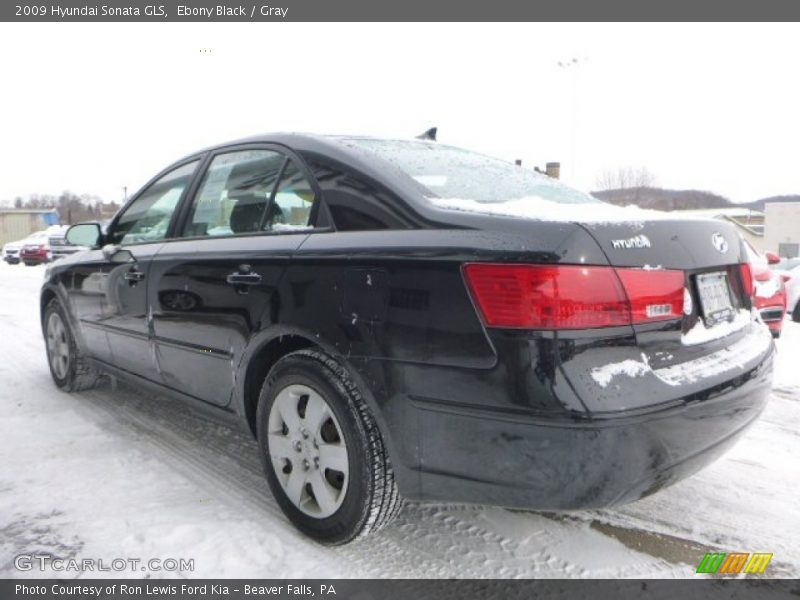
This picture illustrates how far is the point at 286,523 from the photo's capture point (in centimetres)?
246

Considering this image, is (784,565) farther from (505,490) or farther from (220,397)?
(220,397)

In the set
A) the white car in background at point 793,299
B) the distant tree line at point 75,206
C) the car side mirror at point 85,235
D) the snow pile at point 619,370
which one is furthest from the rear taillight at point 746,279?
the distant tree line at point 75,206

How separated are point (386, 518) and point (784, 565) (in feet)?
4.80

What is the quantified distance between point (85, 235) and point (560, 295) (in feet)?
11.3

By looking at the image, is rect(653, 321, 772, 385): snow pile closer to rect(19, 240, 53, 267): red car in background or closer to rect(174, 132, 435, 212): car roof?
rect(174, 132, 435, 212): car roof

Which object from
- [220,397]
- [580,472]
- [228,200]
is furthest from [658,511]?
[228,200]

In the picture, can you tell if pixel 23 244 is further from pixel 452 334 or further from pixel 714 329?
pixel 714 329

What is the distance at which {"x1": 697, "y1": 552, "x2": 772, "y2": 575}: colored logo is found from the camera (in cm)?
216

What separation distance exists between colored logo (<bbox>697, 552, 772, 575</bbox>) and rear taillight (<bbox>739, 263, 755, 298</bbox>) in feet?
3.24

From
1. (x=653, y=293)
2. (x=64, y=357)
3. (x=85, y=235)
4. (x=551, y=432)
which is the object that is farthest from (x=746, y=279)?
(x=64, y=357)

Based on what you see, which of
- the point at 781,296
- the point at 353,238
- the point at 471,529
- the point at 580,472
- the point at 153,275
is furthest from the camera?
the point at 781,296

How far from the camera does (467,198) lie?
2.23 metres

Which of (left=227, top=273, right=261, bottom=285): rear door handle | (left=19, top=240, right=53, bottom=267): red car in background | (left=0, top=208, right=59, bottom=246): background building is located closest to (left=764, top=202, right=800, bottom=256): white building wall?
(left=19, top=240, right=53, bottom=267): red car in background

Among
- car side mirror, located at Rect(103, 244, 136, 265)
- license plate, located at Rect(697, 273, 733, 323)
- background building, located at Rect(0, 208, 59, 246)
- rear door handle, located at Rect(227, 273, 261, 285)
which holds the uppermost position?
Answer: background building, located at Rect(0, 208, 59, 246)
